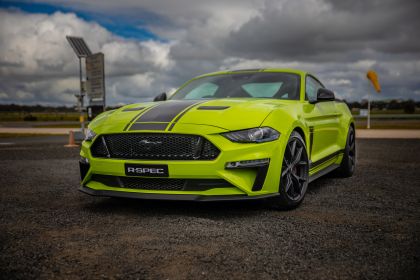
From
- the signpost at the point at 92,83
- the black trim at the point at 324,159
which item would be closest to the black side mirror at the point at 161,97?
the black trim at the point at 324,159

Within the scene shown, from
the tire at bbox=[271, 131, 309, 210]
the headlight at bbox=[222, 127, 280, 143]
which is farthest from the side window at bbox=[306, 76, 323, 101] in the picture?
the headlight at bbox=[222, 127, 280, 143]

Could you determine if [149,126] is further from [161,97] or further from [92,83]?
[92,83]

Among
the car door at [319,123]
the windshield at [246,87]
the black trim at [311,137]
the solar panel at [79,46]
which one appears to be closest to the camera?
the black trim at [311,137]

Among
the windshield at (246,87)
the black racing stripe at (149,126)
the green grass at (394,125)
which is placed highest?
the windshield at (246,87)

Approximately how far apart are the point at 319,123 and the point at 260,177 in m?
1.81

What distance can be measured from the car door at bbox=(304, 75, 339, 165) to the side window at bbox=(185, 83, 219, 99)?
3.87 ft

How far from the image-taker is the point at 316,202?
471 cm

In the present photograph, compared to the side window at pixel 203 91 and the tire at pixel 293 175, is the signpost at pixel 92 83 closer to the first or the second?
the side window at pixel 203 91

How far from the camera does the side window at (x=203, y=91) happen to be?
5492mm

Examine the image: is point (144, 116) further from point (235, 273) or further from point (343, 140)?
point (343, 140)

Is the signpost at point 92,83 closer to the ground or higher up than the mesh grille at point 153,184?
higher up

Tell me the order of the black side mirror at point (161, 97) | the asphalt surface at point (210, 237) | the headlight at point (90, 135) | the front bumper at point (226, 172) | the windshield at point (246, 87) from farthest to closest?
1. the black side mirror at point (161, 97)
2. the windshield at point (246, 87)
3. the headlight at point (90, 135)
4. the front bumper at point (226, 172)
5. the asphalt surface at point (210, 237)

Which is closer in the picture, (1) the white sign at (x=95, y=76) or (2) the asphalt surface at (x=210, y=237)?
(2) the asphalt surface at (x=210, y=237)

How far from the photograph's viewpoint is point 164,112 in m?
Result: 4.25
